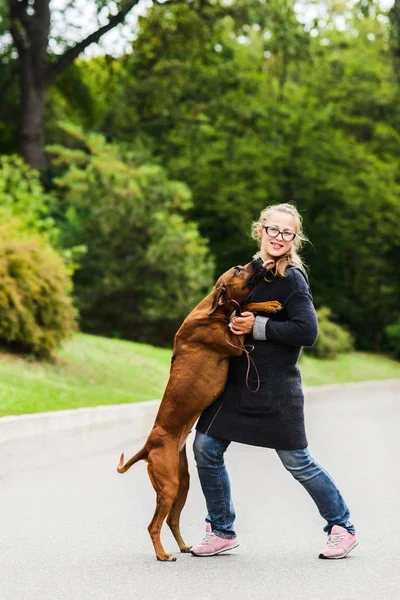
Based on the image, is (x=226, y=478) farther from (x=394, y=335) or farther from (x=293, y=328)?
(x=394, y=335)

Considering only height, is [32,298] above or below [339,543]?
above

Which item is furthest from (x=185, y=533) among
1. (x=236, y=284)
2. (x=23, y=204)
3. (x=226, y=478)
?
(x=23, y=204)

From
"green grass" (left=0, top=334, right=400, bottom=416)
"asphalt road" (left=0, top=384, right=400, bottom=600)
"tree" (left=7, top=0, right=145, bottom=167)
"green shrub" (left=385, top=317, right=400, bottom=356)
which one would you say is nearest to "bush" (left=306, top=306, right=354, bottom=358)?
"green shrub" (left=385, top=317, right=400, bottom=356)

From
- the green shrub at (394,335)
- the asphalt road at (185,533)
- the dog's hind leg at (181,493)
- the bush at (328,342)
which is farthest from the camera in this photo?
the green shrub at (394,335)

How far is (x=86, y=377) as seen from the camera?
18.2 metres

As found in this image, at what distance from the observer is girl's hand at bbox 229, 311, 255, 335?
5352 mm

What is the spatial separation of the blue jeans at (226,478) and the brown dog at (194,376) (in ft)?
0.47

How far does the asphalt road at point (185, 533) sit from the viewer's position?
16.4 feet

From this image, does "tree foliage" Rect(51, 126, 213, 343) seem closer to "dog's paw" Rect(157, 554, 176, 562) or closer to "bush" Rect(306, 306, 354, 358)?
"bush" Rect(306, 306, 354, 358)

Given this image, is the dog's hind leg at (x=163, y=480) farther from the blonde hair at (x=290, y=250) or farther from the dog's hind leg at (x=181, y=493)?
the blonde hair at (x=290, y=250)

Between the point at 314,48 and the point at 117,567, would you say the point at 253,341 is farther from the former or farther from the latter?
the point at 314,48

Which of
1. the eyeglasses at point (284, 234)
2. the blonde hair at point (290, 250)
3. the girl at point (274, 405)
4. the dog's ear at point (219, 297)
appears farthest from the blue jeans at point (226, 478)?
the eyeglasses at point (284, 234)

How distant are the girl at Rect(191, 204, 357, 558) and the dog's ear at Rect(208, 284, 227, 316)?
0.41 feet

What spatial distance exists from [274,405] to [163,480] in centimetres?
72
